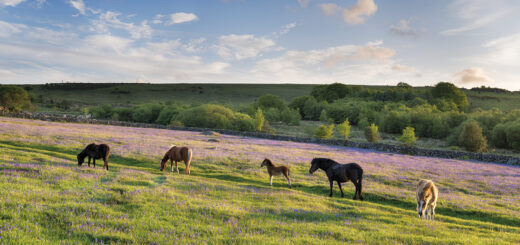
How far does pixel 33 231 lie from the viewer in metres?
6.44

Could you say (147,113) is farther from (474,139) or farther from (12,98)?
(474,139)

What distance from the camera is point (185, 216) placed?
27.8 feet

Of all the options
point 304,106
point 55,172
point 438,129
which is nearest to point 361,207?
point 55,172

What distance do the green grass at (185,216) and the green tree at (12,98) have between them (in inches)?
3239

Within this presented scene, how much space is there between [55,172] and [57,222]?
6.74 m

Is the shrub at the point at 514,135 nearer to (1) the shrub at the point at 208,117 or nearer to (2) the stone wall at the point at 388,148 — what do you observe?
(2) the stone wall at the point at 388,148

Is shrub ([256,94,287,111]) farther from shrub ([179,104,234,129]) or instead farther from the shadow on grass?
the shadow on grass

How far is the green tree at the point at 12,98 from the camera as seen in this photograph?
73.1 metres

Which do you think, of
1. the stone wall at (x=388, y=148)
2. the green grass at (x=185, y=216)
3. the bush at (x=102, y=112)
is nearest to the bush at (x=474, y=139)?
the stone wall at (x=388, y=148)

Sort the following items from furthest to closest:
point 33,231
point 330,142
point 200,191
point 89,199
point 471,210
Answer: point 330,142 < point 471,210 < point 200,191 < point 89,199 < point 33,231

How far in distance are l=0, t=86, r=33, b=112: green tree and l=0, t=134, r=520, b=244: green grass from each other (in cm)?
8227

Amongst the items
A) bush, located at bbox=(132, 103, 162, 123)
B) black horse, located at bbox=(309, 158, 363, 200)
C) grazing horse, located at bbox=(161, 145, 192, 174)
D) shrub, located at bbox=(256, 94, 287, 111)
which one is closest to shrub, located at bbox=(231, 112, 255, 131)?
bush, located at bbox=(132, 103, 162, 123)

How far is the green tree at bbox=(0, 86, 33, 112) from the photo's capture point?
240 feet

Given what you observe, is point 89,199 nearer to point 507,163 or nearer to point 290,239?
point 290,239
